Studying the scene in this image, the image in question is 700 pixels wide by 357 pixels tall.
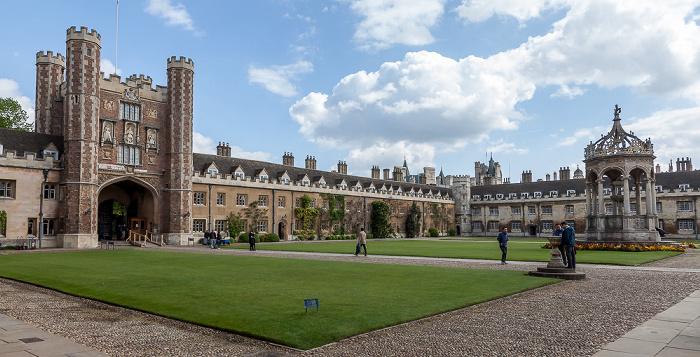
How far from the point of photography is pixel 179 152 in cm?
3847

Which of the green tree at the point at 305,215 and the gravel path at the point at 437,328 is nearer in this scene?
the gravel path at the point at 437,328

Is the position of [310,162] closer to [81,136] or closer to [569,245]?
[81,136]

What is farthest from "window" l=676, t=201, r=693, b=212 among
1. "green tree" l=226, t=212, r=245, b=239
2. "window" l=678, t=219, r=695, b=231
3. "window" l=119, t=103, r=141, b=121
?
"window" l=119, t=103, r=141, b=121

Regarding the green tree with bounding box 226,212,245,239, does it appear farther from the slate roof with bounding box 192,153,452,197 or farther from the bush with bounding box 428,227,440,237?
the bush with bounding box 428,227,440,237

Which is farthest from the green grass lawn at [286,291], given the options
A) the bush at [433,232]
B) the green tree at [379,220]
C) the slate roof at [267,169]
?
the bush at [433,232]

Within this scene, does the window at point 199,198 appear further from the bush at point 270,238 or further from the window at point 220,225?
the bush at point 270,238

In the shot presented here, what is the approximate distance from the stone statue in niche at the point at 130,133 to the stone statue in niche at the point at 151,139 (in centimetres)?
110

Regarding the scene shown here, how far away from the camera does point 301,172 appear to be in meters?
54.4

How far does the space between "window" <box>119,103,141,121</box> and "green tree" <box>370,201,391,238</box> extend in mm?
30588

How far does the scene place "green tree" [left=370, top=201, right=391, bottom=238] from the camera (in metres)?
58.4

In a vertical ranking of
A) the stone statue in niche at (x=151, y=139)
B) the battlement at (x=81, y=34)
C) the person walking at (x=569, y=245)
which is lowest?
the person walking at (x=569, y=245)

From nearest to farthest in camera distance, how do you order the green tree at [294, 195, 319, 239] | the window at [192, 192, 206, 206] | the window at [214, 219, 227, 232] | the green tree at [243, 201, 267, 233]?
the window at [192, 192, 206, 206]
the window at [214, 219, 227, 232]
the green tree at [243, 201, 267, 233]
the green tree at [294, 195, 319, 239]

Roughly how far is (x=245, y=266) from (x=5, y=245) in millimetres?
22546

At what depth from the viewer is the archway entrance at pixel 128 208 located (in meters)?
38.7
